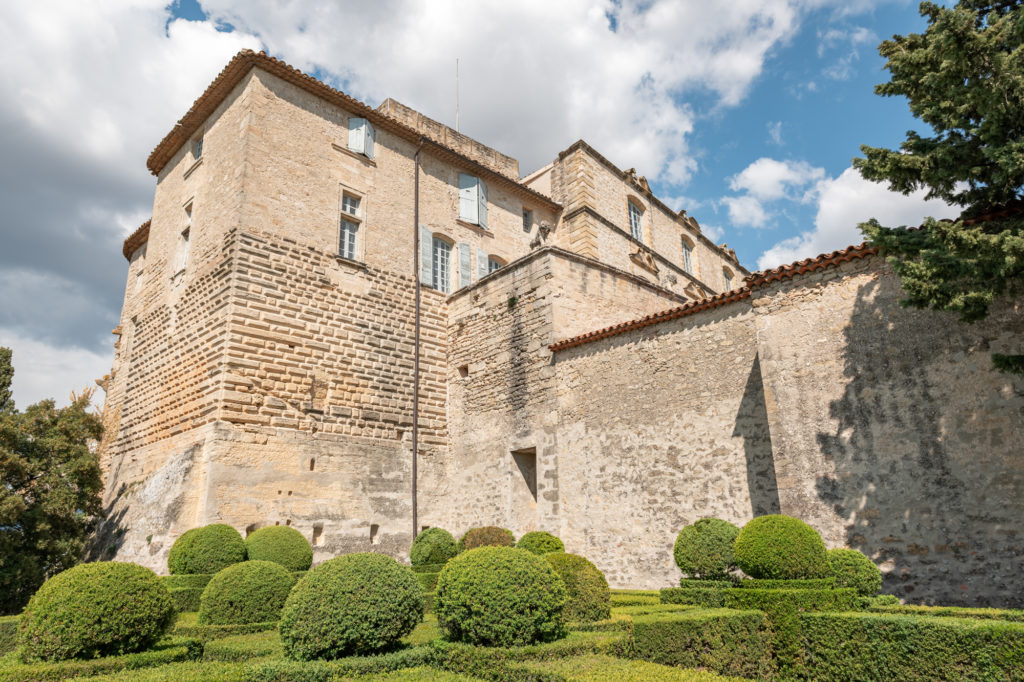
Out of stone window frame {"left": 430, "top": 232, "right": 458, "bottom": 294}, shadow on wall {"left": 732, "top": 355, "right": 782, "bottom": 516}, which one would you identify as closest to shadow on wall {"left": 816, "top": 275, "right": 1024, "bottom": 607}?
shadow on wall {"left": 732, "top": 355, "right": 782, "bottom": 516}

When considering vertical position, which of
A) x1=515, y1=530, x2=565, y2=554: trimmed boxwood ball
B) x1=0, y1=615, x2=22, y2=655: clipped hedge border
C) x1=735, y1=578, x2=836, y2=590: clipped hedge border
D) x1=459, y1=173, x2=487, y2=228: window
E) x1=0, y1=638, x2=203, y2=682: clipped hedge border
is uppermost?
x1=459, y1=173, x2=487, y2=228: window

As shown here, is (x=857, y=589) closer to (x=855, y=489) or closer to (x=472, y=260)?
(x=855, y=489)

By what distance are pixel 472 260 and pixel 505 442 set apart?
6.25 meters

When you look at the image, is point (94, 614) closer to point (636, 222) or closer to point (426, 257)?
point (426, 257)

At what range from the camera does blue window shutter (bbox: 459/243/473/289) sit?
720 inches

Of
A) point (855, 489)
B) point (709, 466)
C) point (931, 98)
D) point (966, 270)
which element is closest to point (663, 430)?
point (709, 466)

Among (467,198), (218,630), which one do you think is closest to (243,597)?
(218,630)

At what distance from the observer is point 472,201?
758 inches

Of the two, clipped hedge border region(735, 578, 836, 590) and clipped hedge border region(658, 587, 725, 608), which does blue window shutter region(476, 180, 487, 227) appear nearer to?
clipped hedge border region(658, 587, 725, 608)

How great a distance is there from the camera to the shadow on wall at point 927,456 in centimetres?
732

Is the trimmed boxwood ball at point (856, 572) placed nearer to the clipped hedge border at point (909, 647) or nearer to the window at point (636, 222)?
the clipped hedge border at point (909, 647)

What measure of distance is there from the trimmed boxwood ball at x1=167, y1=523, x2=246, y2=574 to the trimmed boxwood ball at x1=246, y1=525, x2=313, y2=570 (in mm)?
250

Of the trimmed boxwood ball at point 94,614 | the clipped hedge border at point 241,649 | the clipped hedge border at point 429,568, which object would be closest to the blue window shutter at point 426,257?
the clipped hedge border at point 429,568

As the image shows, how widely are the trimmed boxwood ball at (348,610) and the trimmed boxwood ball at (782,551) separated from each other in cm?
394
